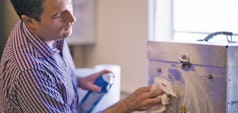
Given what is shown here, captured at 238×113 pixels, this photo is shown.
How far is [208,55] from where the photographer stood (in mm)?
1202

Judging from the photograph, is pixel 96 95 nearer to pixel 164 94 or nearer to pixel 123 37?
pixel 123 37

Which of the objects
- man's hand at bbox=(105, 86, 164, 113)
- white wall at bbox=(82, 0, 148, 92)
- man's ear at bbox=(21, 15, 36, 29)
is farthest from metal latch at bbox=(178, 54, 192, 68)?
white wall at bbox=(82, 0, 148, 92)

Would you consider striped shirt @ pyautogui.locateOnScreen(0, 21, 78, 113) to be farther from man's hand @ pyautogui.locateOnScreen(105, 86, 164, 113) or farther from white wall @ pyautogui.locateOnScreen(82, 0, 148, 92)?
white wall @ pyautogui.locateOnScreen(82, 0, 148, 92)

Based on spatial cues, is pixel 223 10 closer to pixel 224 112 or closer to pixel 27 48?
pixel 224 112

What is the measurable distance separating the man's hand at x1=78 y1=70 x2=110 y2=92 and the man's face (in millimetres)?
404

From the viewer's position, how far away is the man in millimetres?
1281

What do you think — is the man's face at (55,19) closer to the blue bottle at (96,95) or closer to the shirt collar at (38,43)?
the shirt collar at (38,43)

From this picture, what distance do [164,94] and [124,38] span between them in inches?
28.4

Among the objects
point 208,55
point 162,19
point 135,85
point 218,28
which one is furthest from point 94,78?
point 208,55

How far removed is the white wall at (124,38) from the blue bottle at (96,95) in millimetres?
214

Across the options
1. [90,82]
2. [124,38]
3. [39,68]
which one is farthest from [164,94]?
[124,38]

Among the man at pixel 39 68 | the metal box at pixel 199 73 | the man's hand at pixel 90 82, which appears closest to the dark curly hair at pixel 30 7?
the man at pixel 39 68

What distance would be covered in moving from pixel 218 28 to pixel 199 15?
4.7 inches

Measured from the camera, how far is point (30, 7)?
128 centimetres
